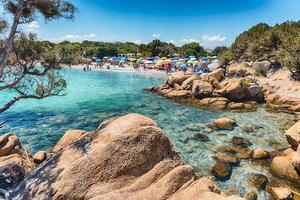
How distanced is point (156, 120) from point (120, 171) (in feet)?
74.7

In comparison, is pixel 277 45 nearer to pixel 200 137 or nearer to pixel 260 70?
pixel 260 70

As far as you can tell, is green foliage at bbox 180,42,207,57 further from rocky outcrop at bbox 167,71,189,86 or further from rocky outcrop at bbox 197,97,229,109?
rocky outcrop at bbox 197,97,229,109

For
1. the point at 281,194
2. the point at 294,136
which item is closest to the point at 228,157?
the point at 294,136

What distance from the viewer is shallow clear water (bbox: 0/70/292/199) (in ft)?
68.6

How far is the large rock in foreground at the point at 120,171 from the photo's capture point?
9305mm

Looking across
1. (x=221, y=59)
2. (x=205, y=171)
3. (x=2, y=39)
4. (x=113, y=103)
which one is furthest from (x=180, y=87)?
(x=221, y=59)

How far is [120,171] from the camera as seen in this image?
1012cm

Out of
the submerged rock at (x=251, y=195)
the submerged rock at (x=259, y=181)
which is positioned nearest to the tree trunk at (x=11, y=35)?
the submerged rock at (x=251, y=195)

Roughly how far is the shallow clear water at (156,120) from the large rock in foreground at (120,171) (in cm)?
734

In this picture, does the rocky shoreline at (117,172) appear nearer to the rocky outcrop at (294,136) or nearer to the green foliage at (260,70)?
the rocky outcrop at (294,136)

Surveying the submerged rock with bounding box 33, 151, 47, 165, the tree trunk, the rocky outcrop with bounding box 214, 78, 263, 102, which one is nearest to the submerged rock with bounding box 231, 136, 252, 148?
the submerged rock with bounding box 33, 151, 47, 165

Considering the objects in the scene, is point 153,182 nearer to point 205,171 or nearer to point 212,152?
point 205,171

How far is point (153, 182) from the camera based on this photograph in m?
9.94

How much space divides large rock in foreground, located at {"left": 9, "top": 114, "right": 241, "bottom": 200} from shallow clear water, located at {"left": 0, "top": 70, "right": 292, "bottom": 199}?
24.1 feet
